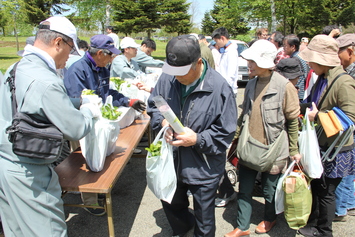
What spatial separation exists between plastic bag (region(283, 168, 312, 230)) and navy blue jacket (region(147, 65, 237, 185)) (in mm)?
700

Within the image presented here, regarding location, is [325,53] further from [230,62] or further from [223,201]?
[230,62]

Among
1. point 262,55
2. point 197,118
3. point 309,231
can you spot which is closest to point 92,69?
point 197,118

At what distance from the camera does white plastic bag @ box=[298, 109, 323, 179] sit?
233cm

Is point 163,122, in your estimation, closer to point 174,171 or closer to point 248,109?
point 174,171

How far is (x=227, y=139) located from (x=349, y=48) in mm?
1725

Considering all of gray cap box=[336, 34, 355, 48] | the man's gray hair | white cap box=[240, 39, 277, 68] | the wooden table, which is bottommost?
the wooden table

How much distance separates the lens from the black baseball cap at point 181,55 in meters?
1.77

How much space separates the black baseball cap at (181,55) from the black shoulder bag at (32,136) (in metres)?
0.84

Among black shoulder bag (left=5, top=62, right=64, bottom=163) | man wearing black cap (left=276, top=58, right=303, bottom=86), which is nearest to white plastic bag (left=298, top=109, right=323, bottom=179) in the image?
man wearing black cap (left=276, top=58, right=303, bottom=86)

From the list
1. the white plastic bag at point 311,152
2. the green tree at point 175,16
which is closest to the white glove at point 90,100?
the white plastic bag at point 311,152

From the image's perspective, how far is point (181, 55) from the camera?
1771 mm

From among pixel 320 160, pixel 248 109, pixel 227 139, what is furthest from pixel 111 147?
pixel 320 160

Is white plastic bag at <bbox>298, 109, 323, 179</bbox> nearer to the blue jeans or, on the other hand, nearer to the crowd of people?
the crowd of people

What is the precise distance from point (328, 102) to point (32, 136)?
2.35 metres
